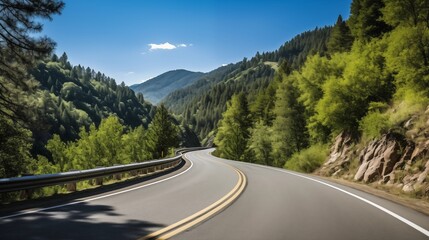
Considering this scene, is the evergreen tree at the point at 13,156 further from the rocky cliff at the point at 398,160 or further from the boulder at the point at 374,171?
the rocky cliff at the point at 398,160

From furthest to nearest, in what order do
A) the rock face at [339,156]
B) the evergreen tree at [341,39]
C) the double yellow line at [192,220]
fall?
the evergreen tree at [341,39], the rock face at [339,156], the double yellow line at [192,220]

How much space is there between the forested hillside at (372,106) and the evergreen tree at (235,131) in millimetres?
14291

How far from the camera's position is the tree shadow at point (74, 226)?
5.72 metres

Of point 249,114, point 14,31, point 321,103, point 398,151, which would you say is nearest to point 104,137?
point 249,114

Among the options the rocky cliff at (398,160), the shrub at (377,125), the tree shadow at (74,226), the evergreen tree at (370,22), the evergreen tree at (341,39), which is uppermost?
the evergreen tree at (341,39)

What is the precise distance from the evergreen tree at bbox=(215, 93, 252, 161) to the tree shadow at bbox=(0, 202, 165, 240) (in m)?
52.6

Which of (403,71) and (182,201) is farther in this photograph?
(403,71)

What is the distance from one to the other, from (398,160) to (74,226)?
14863 mm

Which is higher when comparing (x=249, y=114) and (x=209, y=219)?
(x=249, y=114)

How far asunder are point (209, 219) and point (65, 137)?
6932 inches

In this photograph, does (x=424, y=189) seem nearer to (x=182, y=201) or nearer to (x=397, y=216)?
(x=397, y=216)

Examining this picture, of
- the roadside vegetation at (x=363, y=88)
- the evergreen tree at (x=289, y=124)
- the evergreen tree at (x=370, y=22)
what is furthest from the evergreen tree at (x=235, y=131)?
the evergreen tree at (x=370, y=22)

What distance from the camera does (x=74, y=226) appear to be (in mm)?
6391

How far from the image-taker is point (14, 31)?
44.1ft
